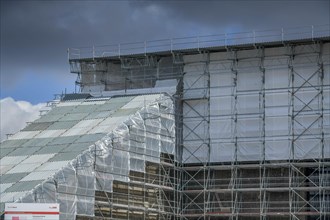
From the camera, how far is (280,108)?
60.2 m

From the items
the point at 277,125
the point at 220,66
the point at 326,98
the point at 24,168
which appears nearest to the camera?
the point at 24,168

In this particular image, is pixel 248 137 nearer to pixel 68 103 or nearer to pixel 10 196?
pixel 68 103

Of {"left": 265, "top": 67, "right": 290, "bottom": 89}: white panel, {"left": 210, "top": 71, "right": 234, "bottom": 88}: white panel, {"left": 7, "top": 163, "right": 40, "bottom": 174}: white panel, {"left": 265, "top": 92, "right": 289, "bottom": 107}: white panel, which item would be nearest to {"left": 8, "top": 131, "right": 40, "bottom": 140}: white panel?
{"left": 7, "top": 163, "right": 40, "bottom": 174}: white panel

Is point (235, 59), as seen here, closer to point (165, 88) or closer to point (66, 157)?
point (165, 88)

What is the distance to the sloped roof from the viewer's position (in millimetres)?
51844

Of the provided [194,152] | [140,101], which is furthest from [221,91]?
[140,101]

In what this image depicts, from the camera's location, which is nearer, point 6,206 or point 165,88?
point 6,206

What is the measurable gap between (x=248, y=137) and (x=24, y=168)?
15.1m

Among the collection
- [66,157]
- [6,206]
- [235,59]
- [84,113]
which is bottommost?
[6,206]

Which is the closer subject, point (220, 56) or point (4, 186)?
point (4, 186)

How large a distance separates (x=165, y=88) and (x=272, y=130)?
776cm

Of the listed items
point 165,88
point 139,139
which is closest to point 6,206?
point 139,139

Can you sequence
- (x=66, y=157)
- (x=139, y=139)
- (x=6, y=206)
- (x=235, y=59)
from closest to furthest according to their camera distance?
(x=6, y=206), (x=66, y=157), (x=139, y=139), (x=235, y=59)

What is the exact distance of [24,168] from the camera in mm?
53656
